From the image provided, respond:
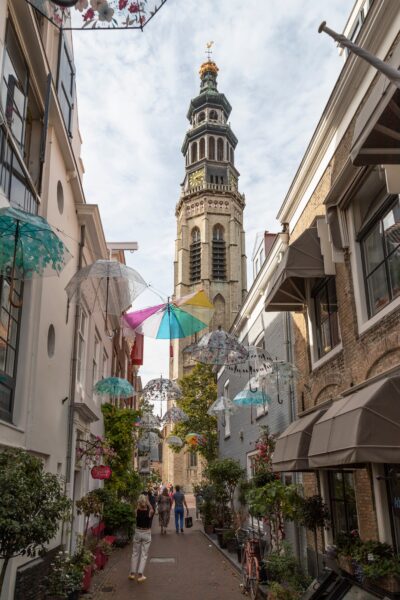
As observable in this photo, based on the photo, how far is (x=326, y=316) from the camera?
10289mm

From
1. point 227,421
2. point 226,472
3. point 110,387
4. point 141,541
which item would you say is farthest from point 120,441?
point 227,421

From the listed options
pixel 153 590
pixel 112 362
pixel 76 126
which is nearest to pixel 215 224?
pixel 112 362

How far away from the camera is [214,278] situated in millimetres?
57688

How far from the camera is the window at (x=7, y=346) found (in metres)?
7.61

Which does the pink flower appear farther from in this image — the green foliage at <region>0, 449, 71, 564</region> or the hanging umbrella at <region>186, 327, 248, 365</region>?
the hanging umbrella at <region>186, 327, 248, 365</region>

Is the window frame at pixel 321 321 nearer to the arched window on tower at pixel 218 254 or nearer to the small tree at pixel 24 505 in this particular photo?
the small tree at pixel 24 505

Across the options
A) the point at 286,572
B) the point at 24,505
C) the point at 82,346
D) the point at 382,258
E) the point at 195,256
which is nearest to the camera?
the point at 24,505

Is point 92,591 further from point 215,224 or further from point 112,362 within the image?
point 215,224

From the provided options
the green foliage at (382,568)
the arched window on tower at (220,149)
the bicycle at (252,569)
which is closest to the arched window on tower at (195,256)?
the arched window on tower at (220,149)

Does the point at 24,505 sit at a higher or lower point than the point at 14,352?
lower

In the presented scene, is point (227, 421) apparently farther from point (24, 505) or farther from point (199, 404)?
point (24, 505)

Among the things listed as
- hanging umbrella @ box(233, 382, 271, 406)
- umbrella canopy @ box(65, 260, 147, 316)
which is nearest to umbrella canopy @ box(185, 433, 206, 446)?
hanging umbrella @ box(233, 382, 271, 406)

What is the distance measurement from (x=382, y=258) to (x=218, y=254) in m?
51.4

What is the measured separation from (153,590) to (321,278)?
6.89 metres
